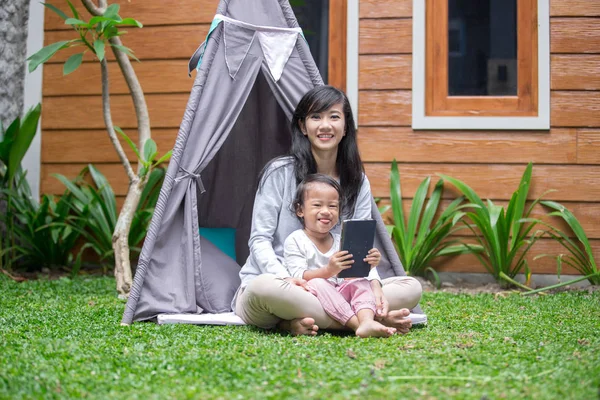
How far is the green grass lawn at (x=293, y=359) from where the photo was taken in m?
1.60

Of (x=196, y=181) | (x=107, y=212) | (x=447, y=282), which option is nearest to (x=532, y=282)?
(x=447, y=282)

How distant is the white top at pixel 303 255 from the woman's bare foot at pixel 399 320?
16 cm

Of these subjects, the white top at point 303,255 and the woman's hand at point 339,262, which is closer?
the woman's hand at point 339,262

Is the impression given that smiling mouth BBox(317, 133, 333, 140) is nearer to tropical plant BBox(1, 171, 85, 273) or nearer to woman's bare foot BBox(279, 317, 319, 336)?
woman's bare foot BBox(279, 317, 319, 336)

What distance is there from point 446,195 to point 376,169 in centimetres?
45

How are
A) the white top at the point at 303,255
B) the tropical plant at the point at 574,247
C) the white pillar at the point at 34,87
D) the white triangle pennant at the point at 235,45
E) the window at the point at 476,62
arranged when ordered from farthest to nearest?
the white pillar at the point at 34,87, the window at the point at 476,62, the tropical plant at the point at 574,247, the white triangle pennant at the point at 235,45, the white top at the point at 303,255

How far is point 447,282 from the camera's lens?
13.4 ft

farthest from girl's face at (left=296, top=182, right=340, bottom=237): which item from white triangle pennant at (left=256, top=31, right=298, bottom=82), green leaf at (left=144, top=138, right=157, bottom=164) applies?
green leaf at (left=144, top=138, right=157, bottom=164)

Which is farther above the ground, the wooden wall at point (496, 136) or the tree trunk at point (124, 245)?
the wooden wall at point (496, 136)

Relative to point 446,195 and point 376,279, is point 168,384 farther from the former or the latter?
point 446,195

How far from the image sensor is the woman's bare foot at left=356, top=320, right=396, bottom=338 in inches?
89.4

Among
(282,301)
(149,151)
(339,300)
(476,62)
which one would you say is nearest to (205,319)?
(282,301)

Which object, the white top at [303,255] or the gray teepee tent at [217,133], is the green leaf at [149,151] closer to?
the gray teepee tent at [217,133]

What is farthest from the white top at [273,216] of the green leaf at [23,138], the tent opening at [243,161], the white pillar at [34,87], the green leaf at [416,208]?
the white pillar at [34,87]
